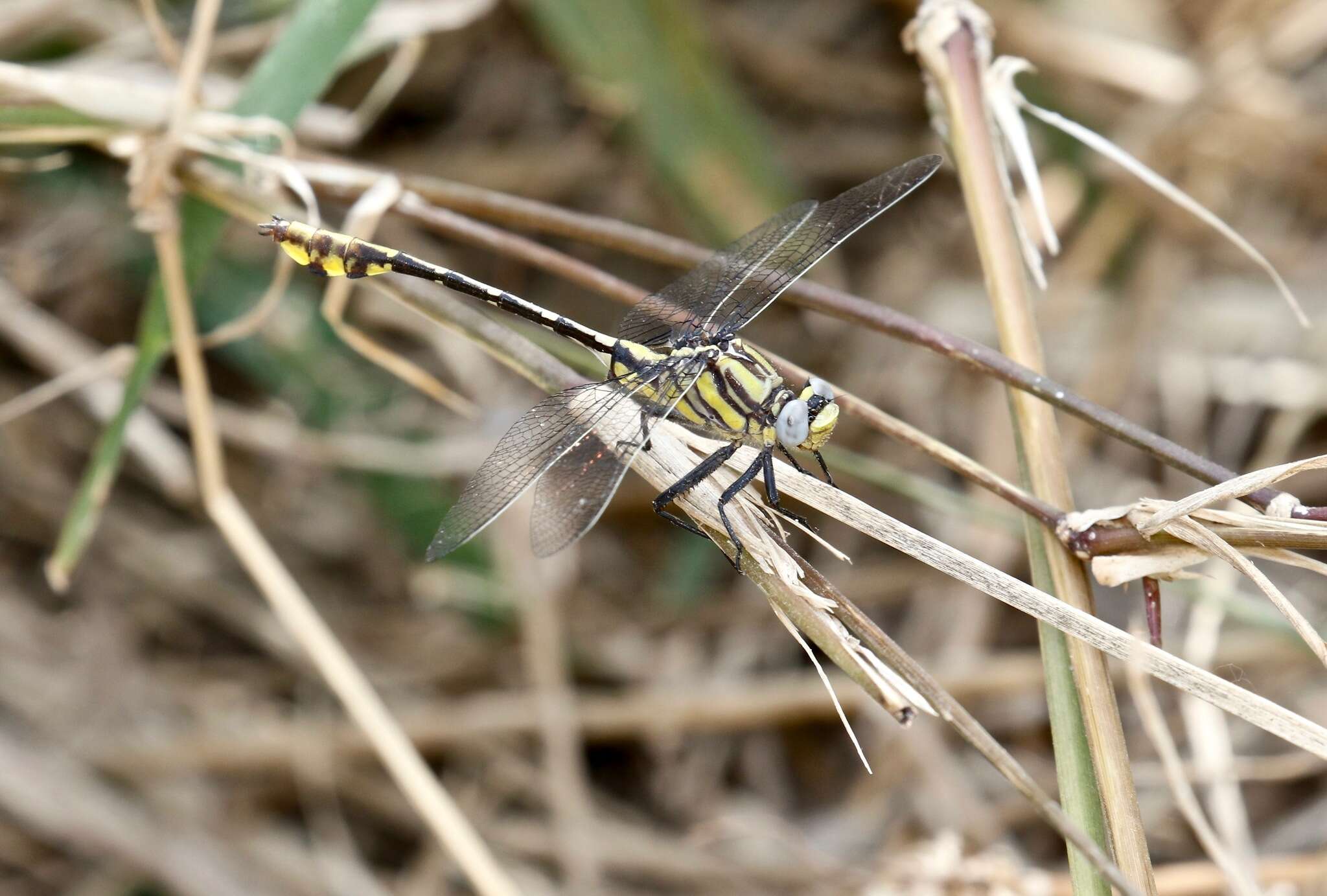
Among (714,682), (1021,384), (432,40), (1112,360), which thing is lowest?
(1021,384)

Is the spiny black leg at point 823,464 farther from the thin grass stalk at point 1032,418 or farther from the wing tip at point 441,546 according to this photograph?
the wing tip at point 441,546

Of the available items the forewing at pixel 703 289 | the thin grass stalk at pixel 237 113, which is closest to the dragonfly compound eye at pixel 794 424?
the forewing at pixel 703 289

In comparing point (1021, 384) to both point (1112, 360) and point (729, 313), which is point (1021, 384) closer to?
point (729, 313)

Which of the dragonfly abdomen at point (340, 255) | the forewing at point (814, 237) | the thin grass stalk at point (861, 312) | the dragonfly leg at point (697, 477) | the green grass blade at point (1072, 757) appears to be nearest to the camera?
the green grass blade at point (1072, 757)

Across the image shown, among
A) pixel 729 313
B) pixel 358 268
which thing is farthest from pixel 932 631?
pixel 358 268

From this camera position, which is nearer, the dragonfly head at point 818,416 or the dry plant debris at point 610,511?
the dragonfly head at point 818,416

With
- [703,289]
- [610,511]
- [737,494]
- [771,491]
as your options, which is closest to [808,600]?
[737,494]

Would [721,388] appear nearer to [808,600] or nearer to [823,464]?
[823,464]
